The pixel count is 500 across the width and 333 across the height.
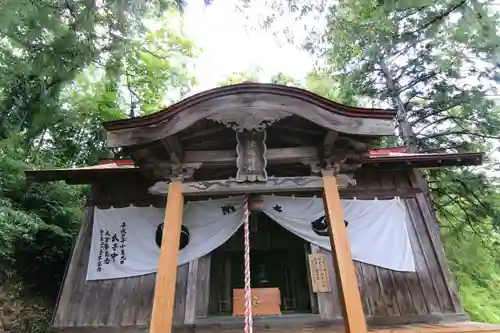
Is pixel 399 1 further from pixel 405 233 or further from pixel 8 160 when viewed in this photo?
pixel 8 160

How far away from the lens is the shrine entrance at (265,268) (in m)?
6.25

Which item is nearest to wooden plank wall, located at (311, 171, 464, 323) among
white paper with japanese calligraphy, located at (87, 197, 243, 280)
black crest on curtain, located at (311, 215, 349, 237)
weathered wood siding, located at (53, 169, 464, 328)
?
weathered wood siding, located at (53, 169, 464, 328)

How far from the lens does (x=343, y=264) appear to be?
3848 millimetres

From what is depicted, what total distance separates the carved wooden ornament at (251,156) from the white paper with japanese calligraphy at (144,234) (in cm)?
142

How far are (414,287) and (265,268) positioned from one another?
8.51ft

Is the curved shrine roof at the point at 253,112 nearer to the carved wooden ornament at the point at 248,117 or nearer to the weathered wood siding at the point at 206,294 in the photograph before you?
the carved wooden ornament at the point at 248,117

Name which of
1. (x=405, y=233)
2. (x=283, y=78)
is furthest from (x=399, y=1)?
(x=283, y=78)

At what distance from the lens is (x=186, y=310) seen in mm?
5148

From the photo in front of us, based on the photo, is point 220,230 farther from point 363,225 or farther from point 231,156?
point 363,225

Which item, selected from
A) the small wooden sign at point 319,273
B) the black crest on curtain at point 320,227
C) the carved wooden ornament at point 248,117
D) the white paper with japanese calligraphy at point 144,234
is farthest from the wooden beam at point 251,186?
the small wooden sign at point 319,273

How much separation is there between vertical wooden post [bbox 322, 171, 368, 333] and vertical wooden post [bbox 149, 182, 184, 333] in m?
1.80

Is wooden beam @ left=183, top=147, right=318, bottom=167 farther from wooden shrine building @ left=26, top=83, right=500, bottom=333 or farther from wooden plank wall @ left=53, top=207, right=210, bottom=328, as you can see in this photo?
wooden plank wall @ left=53, top=207, right=210, bottom=328

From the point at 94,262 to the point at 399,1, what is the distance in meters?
6.40

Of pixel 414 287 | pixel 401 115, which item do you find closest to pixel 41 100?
pixel 414 287
